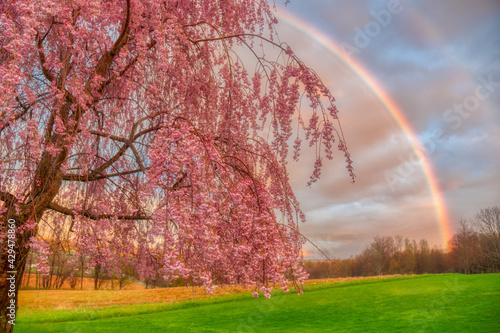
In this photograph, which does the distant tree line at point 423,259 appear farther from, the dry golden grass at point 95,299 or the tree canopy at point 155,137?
the tree canopy at point 155,137

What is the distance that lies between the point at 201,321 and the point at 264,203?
1320 cm

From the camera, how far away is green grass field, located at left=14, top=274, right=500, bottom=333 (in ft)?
39.0

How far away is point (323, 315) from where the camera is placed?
14758 millimetres

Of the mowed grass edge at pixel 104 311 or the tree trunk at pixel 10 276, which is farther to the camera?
the mowed grass edge at pixel 104 311

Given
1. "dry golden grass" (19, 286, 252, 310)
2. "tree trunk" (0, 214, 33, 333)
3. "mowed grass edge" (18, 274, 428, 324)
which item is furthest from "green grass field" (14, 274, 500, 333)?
"tree trunk" (0, 214, 33, 333)

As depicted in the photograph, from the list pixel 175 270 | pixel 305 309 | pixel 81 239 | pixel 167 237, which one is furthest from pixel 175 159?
pixel 305 309

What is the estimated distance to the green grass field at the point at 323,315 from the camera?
1188 cm

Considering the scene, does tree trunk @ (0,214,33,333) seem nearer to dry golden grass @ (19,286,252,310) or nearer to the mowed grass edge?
the mowed grass edge

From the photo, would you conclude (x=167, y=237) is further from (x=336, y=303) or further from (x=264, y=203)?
(x=336, y=303)

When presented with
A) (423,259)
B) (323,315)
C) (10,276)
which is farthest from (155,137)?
(423,259)

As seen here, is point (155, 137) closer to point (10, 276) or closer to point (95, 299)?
point (10, 276)

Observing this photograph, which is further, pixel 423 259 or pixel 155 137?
pixel 423 259

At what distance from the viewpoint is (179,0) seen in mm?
4766

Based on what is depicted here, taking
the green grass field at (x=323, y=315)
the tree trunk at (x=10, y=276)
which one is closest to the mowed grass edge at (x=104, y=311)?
the green grass field at (x=323, y=315)
